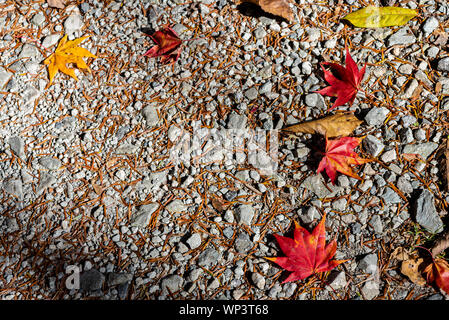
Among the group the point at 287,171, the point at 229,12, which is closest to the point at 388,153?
the point at 287,171

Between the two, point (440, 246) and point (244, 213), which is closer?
point (440, 246)

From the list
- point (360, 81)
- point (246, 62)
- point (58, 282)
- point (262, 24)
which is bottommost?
point (58, 282)

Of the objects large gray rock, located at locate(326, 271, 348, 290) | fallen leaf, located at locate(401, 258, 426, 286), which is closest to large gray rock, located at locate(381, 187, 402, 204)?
fallen leaf, located at locate(401, 258, 426, 286)

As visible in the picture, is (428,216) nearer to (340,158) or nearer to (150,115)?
(340,158)

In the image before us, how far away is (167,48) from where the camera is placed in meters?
2.10

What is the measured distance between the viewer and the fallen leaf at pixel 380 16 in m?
2.04

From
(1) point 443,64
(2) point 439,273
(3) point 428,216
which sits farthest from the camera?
(1) point 443,64

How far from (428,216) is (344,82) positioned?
890mm

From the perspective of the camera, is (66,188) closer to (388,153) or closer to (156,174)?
(156,174)

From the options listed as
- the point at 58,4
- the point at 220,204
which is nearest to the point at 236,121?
the point at 220,204

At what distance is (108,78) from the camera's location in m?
2.11

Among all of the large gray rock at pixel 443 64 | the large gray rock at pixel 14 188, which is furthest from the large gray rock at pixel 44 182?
the large gray rock at pixel 443 64

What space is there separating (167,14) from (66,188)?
131 centimetres
